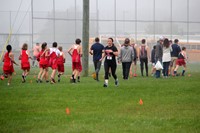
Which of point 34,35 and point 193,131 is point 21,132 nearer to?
point 193,131

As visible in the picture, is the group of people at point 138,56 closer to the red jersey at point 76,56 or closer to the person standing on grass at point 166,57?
the person standing on grass at point 166,57

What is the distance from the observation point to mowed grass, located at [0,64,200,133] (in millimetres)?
9781

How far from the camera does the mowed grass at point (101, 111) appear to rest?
9781 millimetres

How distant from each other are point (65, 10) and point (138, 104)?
1513 inches

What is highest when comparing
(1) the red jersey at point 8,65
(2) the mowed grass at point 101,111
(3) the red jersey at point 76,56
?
(3) the red jersey at point 76,56

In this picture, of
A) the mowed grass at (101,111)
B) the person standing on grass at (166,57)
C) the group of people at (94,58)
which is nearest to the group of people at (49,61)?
the group of people at (94,58)

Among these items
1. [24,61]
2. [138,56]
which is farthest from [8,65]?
[138,56]

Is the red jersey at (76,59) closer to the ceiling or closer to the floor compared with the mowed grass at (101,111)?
closer to the ceiling

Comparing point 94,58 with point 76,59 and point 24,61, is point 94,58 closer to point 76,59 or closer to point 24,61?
point 76,59

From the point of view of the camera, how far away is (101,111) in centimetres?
1221

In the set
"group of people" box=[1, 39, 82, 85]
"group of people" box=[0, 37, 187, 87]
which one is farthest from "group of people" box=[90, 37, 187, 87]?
"group of people" box=[1, 39, 82, 85]

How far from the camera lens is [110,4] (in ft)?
176

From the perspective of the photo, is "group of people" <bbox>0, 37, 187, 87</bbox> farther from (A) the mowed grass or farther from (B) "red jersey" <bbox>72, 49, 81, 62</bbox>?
(A) the mowed grass

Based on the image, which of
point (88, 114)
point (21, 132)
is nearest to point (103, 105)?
point (88, 114)
